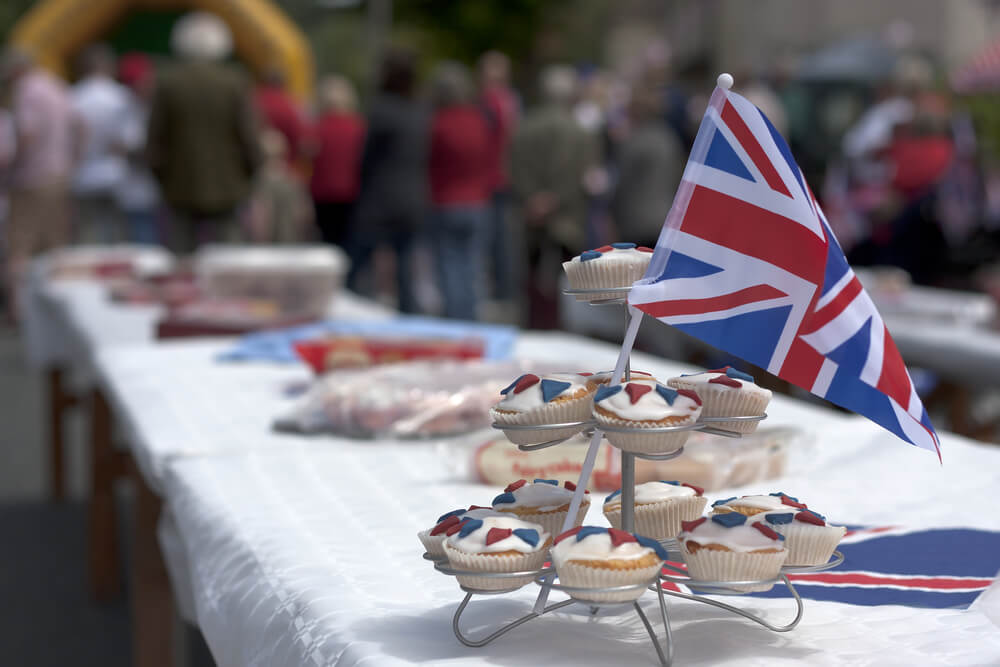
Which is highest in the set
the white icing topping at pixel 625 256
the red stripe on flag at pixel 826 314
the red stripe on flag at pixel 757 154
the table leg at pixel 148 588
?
the red stripe on flag at pixel 757 154

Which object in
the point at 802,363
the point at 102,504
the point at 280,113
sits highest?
the point at 802,363

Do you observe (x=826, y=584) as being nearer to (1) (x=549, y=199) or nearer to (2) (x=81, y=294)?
(2) (x=81, y=294)

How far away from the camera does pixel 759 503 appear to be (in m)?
0.77

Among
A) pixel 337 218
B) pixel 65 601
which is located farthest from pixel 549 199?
pixel 65 601

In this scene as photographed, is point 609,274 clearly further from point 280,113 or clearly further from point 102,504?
point 280,113

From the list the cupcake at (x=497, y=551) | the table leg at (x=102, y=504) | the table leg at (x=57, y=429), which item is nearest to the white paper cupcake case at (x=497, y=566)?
the cupcake at (x=497, y=551)

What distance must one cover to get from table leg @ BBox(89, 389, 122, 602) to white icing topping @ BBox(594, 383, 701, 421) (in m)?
2.05

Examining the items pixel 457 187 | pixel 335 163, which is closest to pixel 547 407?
pixel 457 187

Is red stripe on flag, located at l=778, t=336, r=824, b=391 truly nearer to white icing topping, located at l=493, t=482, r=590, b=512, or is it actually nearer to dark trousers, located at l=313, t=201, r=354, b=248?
white icing topping, located at l=493, t=482, r=590, b=512

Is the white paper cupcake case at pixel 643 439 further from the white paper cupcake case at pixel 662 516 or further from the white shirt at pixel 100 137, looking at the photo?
the white shirt at pixel 100 137

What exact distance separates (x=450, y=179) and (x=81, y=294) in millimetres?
2717

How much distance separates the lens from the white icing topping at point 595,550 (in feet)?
2.23

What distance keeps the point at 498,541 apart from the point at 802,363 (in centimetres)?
22

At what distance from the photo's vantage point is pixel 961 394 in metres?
3.27
